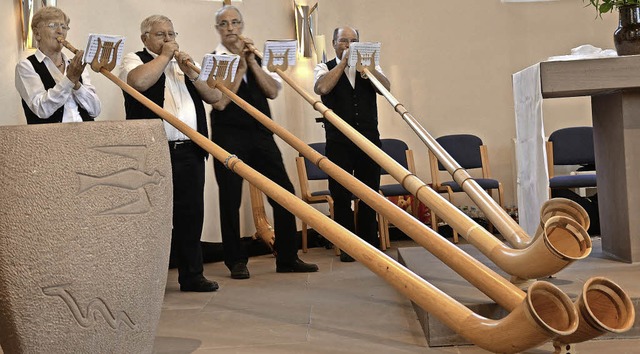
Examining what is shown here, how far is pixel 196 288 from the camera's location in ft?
14.3

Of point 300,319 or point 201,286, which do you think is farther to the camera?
point 201,286

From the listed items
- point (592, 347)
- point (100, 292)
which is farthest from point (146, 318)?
point (592, 347)

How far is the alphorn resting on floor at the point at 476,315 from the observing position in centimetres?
191

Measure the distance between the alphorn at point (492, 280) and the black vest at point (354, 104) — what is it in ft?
5.66

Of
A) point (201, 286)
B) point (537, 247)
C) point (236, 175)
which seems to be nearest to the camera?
point (537, 247)

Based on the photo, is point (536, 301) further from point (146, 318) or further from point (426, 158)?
point (426, 158)

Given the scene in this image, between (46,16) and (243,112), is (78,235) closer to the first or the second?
(46,16)

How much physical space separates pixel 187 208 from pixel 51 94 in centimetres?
92

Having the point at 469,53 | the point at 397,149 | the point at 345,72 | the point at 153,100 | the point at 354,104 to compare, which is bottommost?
the point at 397,149

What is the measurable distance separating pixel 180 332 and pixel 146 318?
1021mm

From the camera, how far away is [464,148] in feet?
23.4

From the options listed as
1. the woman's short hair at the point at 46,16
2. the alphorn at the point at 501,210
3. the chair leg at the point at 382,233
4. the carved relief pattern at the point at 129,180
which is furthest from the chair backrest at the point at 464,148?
the carved relief pattern at the point at 129,180

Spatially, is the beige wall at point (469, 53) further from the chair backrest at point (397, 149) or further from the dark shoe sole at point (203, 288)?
the dark shoe sole at point (203, 288)

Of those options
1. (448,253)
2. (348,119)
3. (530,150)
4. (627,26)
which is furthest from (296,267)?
(448,253)
